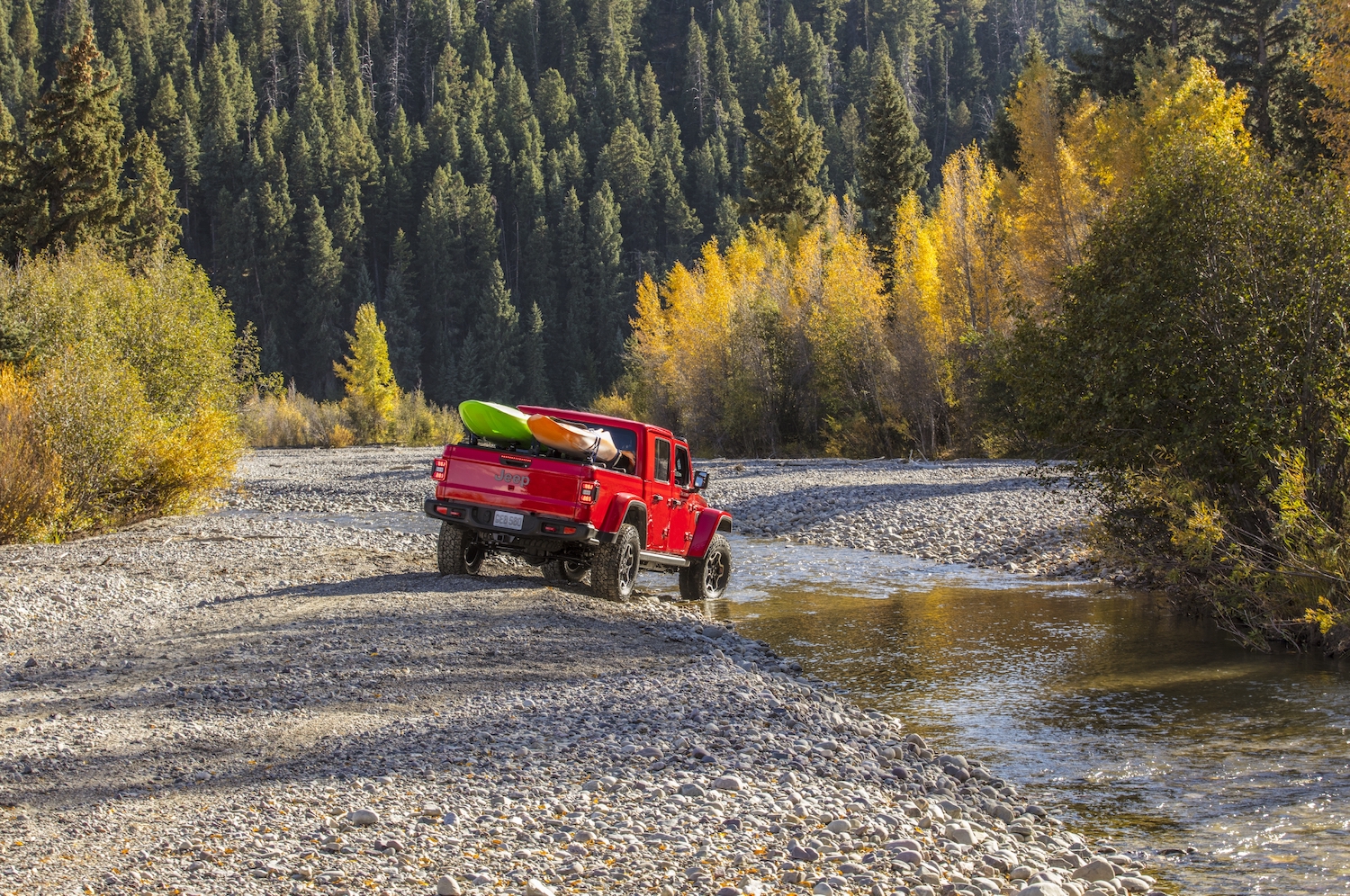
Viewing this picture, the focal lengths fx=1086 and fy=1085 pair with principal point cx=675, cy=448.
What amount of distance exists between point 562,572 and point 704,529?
211 cm

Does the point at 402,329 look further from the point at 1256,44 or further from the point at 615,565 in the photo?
the point at 615,565

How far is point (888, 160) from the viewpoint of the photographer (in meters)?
53.0

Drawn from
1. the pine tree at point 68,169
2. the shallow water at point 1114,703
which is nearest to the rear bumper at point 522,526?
the shallow water at point 1114,703

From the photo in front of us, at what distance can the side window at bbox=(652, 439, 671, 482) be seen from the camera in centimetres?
1378

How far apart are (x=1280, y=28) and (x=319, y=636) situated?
44666 mm

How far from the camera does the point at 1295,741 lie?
828cm

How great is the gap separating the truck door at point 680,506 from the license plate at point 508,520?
258 centimetres

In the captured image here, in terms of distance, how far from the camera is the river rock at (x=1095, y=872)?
588 cm

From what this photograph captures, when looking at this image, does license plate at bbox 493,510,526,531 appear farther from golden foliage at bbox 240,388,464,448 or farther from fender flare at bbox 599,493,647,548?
golden foliage at bbox 240,388,464,448

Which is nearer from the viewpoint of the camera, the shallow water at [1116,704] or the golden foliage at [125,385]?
the shallow water at [1116,704]

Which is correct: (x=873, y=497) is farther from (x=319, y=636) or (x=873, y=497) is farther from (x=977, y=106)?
(x=977, y=106)

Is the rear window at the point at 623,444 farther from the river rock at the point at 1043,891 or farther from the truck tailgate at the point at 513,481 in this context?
the river rock at the point at 1043,891

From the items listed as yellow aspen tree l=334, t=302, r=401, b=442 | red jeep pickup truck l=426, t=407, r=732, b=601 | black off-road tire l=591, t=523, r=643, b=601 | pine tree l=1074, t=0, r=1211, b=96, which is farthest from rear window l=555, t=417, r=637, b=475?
yellow aspen tree l=334, t=302, r=401, b=442

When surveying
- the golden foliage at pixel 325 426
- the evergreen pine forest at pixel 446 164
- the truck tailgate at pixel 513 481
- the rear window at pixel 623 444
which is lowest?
the truck tailgate at pixel 513 481
